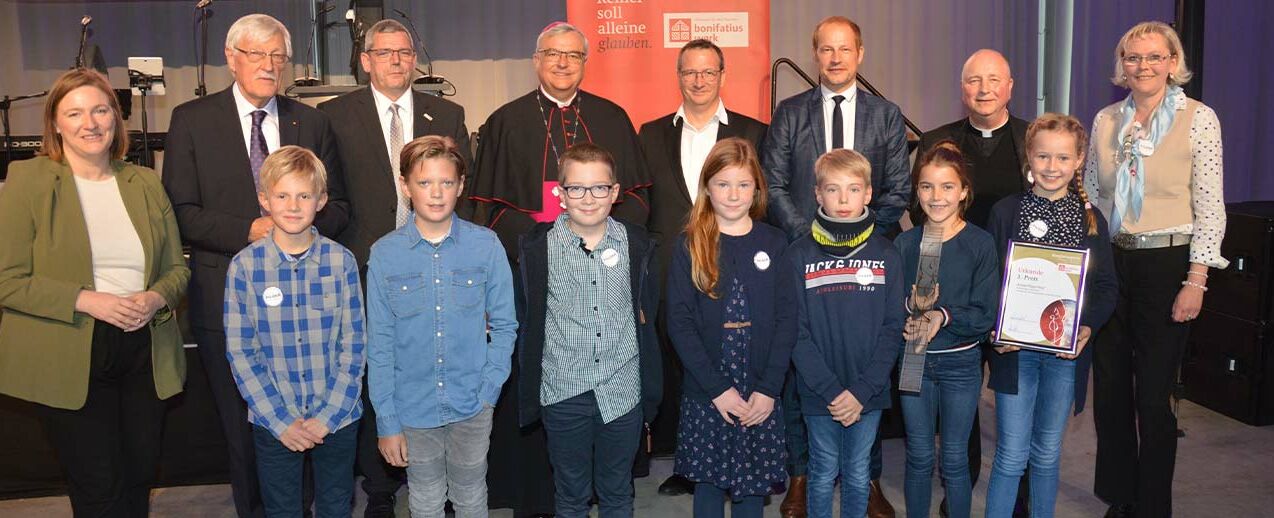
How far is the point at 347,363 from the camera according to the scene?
9.24 ft

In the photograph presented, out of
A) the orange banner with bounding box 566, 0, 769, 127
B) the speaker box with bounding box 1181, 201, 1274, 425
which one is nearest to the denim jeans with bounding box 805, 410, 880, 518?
the speaker box with bounding box 1181, 201, 1274, 425

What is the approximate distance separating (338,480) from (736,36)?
3.89 metres

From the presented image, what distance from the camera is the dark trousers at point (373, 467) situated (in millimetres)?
3566

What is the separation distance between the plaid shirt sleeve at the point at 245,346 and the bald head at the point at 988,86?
2.52 metres

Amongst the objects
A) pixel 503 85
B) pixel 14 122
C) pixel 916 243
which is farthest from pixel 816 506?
pixel 14 122

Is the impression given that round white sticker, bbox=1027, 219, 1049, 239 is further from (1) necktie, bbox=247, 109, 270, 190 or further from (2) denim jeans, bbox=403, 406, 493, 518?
(1) necktie, bbox=247, 109, 270, 190

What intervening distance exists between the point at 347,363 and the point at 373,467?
916 mm

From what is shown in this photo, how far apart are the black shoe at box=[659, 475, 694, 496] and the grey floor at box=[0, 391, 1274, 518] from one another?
0.11ft

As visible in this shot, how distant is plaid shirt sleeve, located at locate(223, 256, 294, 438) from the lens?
2.74m

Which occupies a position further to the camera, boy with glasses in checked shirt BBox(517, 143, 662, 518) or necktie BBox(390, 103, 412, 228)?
necktie BBox(390, 103, 412, 228)

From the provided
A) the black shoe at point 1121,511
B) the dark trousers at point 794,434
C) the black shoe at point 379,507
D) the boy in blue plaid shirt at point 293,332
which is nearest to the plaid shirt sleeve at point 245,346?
the boy in blue plaid shirt at point 293,332

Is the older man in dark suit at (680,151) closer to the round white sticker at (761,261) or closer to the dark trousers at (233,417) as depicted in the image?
the round white sticker at (761,261)

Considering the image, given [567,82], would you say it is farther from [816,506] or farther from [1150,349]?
[1150,349]

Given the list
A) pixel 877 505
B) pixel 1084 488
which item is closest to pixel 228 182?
pixel 877 505
